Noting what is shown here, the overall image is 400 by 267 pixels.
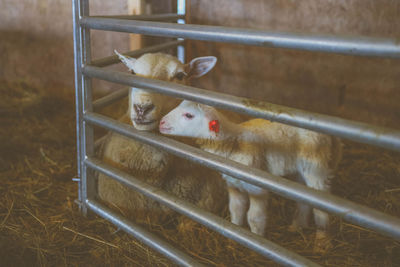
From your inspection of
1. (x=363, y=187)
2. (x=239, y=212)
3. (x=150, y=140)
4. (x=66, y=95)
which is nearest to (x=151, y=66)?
(x=150, y=140)

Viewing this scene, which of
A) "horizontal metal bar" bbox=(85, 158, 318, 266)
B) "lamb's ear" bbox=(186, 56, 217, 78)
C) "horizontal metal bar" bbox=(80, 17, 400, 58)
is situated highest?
"horizontal metal bar" bbox=(80, 17, 400, 58)

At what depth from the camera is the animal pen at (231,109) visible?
118 cm

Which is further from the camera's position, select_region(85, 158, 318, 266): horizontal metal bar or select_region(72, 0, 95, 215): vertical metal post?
select_region(72, 0, 95, 215): vertical metal post

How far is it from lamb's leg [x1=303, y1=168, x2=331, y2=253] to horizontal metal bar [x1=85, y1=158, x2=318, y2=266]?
2.76 feet

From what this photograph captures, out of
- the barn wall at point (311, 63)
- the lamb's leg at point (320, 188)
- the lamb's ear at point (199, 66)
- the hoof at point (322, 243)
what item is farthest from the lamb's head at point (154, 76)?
the barn wall at point (311, 63)

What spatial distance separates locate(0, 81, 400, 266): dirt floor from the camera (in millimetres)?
2117

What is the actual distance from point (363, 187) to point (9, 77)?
452 centimetres

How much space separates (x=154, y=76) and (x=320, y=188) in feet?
3.98

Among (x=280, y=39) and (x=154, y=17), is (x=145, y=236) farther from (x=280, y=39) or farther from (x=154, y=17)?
(x=154, y=17)

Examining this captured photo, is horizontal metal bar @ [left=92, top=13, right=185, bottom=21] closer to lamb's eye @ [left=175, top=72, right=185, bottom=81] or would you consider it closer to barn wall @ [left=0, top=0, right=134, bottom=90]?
lamb's eye @ [left=175, top=72, right=185, bottom=81]

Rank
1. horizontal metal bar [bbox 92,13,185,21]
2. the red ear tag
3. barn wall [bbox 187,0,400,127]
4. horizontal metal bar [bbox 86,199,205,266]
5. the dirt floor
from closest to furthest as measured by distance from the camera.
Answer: horizontal metal bar [bbox 86,199,205,266]
the red ear tag
the dirt floor
horizontal metal bar [bbox 92,13,185,21]
barn wall [bbox 187,0,400,127]

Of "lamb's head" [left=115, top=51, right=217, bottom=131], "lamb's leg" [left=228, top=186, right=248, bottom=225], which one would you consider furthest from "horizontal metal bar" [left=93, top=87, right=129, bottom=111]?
"lamb's leg" [left=228, top=186, right=248, bottom=225]

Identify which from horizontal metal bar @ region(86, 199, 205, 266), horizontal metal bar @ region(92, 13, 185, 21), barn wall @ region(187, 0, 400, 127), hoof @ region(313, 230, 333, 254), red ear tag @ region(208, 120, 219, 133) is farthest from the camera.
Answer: barn wall @ region(187, 0, 400, 127)

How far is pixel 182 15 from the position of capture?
3305 mm
